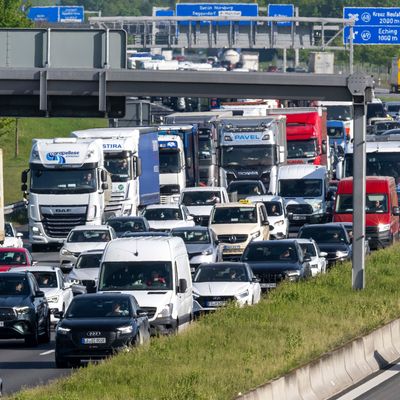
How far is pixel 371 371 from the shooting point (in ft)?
76.2

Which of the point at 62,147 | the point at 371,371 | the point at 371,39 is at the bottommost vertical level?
the point at 371,371

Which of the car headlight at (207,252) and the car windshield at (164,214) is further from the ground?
the car windshield at (164,214)

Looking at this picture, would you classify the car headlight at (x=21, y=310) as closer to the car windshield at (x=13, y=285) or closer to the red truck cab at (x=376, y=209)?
the car windshield at (x=13, y=285)

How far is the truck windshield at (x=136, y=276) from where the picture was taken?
29.1 meters

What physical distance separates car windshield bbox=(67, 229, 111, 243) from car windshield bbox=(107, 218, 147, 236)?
2068 mm

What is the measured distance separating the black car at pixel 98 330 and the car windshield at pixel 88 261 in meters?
11.0

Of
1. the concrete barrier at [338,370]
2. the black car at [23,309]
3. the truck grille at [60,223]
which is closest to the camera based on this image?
the concrete barrier at [338,370]

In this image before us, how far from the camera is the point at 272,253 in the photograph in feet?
121

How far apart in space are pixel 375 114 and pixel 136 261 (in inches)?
3380

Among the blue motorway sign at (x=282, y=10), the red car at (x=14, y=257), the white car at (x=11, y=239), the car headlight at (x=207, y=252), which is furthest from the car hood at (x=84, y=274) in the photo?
the blue motorway sign at (x=282, y=10)

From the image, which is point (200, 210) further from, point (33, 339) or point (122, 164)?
point (33, 339)

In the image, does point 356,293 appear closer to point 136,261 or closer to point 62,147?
point 136,261

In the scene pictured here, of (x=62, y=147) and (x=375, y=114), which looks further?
(x=375, y=114)

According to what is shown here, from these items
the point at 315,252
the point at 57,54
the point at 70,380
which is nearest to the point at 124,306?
the point at 70,380
